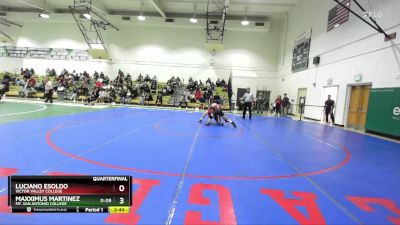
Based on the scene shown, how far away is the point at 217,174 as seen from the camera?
13.9 ft

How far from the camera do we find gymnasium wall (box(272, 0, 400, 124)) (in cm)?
1052

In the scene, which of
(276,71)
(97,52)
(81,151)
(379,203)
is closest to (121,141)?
(81,151)

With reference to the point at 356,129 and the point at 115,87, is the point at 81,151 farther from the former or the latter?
the point at 115,87

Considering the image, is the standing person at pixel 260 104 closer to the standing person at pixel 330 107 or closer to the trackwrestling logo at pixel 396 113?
the standing person at pixel 330 107

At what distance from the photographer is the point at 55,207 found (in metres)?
1.68

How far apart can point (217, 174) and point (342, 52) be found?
513 inches

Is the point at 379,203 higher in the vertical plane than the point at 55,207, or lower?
lower

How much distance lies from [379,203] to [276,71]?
920 inches

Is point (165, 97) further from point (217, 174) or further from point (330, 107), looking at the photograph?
point (217, 174)

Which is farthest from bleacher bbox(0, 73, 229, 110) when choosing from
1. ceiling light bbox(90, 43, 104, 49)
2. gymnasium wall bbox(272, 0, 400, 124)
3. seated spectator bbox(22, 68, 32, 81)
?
gymnasium wall bbox(272, 0, 400, 124)

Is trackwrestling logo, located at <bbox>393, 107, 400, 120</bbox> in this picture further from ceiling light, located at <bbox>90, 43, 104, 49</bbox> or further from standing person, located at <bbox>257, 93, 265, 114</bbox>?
ceiling light, located at <bbox>90, 43, 104, 49</bbox>

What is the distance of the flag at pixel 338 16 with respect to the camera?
13.5 m
